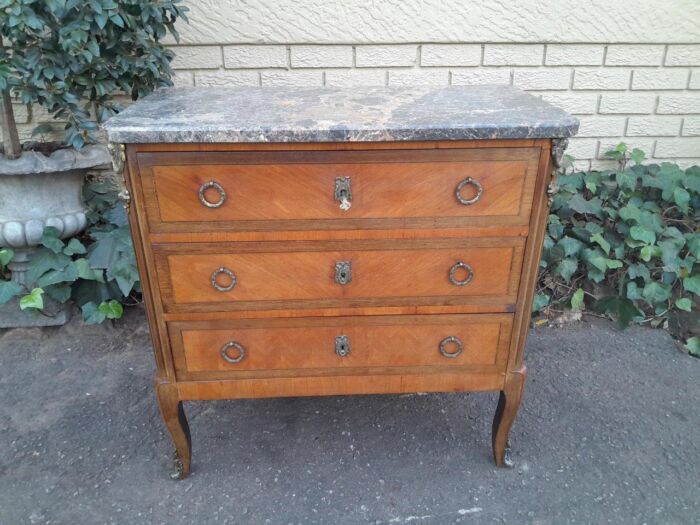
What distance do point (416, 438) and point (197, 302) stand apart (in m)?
1.08

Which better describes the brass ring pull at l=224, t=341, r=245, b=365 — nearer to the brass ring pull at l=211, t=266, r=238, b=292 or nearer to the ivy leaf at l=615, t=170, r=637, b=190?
the brass ring pull at l=211, t=266, r=238, b=292

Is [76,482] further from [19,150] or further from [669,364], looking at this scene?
[669,364]

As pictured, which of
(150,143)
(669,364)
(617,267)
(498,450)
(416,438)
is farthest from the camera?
(617,267)

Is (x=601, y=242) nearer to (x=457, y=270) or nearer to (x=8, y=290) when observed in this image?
(x=457, y=270)

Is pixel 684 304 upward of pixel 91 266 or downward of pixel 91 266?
downward

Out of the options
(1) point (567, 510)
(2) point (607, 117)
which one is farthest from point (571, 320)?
(1) point (567, 510)

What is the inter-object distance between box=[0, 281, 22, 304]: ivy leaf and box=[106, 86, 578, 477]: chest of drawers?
1247 mm

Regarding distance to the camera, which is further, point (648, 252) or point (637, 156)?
point (637, 156)

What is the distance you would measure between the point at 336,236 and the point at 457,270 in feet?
1.26

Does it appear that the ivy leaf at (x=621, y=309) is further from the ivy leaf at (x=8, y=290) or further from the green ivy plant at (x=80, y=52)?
the ivy leaf at (x=8, y=290)

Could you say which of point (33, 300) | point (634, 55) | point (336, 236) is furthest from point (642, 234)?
point (33, 300)

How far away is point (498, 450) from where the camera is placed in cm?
205

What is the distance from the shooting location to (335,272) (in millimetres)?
1673

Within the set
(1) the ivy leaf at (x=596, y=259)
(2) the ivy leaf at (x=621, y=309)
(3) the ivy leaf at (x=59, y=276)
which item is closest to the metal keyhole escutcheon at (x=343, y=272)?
(3) the ivy leaf at (x=59, y=276)
